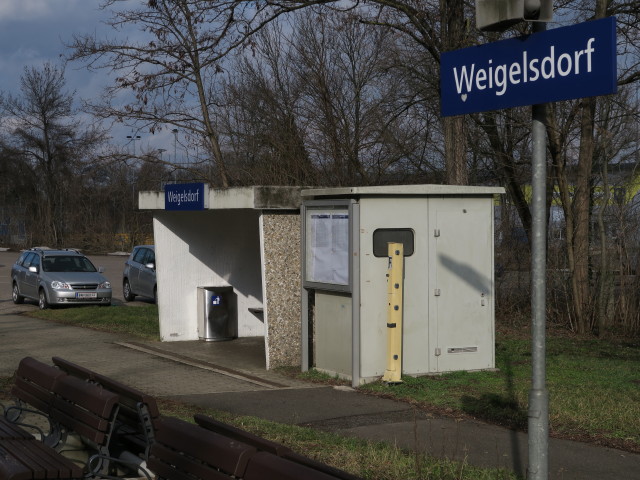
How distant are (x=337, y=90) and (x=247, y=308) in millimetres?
8782

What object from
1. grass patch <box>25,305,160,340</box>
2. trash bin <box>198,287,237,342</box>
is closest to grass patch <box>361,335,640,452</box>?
trash bin <box>198,287,237,342</box>

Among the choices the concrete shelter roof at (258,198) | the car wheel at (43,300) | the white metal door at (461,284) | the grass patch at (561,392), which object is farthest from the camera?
the car wheel at (43,300)

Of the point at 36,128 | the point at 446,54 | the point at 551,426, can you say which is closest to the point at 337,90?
the point at 551,426

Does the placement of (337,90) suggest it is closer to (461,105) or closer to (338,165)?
(338,165)

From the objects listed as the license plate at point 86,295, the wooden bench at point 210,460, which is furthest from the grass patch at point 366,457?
the license plate at point 86,295

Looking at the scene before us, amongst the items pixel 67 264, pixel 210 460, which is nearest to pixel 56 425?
pixel 210 460

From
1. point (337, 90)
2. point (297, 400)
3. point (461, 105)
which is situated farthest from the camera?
point (337, 90)

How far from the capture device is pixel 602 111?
1775 centimetres

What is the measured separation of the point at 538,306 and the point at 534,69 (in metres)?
1.13

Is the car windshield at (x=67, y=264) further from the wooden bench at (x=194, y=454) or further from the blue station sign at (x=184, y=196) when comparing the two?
the wooden bench at (x=194, y=454)

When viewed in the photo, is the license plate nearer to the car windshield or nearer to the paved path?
the car windshield

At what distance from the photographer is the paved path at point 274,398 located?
7.37m

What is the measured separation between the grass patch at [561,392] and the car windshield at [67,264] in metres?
14.2

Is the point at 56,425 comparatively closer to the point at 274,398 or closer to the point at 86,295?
the point at 274,398
